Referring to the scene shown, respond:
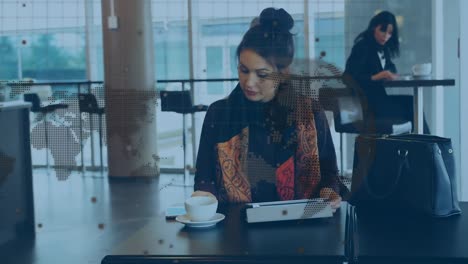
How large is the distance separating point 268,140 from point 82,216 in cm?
158

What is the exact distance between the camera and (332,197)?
1085mm

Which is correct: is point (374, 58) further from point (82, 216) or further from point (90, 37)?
point (82, 216)

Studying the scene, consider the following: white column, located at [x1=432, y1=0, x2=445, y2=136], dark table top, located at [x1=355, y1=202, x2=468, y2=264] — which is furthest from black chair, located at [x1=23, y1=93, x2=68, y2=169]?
white column, located at [x1=432, y1=0, x2=445, y2=136]

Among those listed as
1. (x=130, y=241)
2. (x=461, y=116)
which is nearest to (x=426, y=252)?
(x=130, y=241)

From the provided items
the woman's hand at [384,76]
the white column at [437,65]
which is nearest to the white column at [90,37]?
the woman's hand at [384,76]

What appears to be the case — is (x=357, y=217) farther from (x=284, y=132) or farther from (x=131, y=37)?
(x=131, y=37)

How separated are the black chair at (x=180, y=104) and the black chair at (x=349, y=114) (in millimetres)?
288

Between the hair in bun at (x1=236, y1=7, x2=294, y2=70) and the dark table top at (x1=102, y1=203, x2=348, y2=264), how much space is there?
390 mm

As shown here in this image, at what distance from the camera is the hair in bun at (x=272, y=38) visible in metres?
1.22

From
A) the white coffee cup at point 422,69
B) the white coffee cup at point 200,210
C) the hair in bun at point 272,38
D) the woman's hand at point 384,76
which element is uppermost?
the hair in bun at point 272,38

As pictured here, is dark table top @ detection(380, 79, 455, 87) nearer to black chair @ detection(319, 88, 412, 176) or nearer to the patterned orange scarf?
black chair @ detection(319, 88, 412, 176)

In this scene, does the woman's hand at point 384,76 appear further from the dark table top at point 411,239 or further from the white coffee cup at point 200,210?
the white coffee cup at point 200,210

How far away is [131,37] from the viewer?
129 centimetres

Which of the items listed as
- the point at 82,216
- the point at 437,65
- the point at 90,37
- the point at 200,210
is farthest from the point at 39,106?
the point at 82,216
